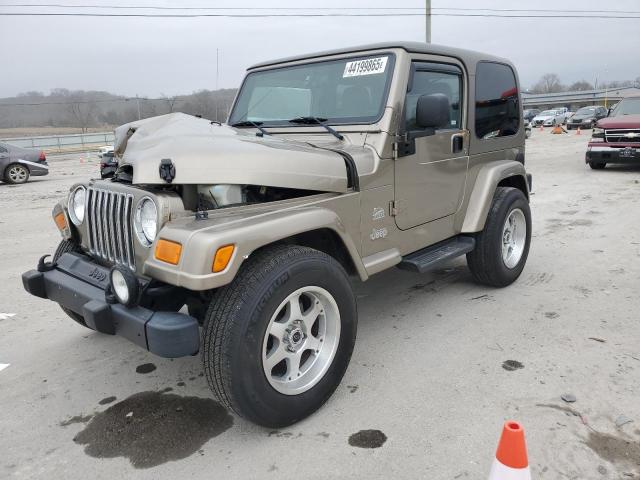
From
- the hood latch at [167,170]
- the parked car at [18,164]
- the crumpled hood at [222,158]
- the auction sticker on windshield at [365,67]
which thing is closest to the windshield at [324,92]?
the auction sticker on windshield at [365,67]

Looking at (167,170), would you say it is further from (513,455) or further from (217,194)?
(513,455)

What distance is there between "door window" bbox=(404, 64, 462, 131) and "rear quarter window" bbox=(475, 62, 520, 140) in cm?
29

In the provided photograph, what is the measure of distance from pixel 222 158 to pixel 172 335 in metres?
0.95

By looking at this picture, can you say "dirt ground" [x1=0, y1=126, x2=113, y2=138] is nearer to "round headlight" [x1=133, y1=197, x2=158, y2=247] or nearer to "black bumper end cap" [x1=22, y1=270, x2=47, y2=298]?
"black bumper end cap" [x1=22, y1=270, x2=47, y2=298]

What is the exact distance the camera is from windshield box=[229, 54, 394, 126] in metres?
3.51

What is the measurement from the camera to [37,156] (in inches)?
604

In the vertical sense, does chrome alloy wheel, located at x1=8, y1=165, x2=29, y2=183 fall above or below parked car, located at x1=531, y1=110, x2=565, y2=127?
below

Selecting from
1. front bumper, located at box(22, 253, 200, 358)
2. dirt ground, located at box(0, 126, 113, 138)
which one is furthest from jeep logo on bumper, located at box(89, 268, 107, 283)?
dirt ground, located at box(0, 126, 113, 138)

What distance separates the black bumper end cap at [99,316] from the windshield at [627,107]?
13781 mm

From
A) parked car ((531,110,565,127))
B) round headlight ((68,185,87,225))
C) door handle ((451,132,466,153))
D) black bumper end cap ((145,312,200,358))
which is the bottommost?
black bumper end cap ((145,312,200,358))

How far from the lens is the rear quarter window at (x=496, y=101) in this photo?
174 inches

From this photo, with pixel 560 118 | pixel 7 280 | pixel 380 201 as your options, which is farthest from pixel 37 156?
pixel 560 118

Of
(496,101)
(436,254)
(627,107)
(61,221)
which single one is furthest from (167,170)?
(627,107)

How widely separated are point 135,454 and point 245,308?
975 millimetres
